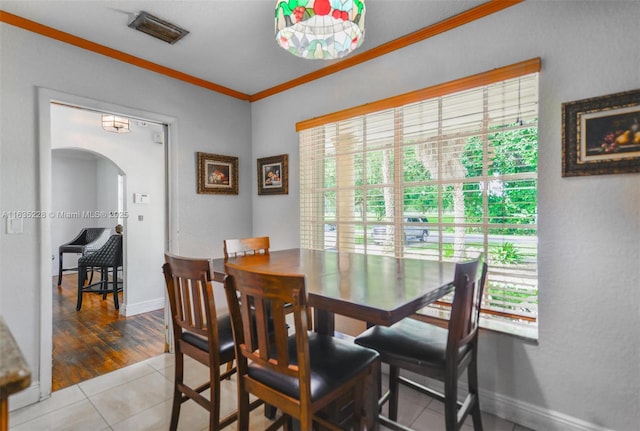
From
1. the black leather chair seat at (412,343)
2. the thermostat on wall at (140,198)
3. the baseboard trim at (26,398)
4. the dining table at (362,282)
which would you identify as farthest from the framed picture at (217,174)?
the black leather chair seat at (412,343)

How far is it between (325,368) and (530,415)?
144 cm

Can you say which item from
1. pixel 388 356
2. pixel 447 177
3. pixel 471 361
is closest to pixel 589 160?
pixel 447 177

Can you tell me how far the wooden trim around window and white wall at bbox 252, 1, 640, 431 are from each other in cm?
6

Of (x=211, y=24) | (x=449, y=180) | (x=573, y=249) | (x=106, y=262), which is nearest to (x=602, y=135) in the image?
(x=573, y=249)

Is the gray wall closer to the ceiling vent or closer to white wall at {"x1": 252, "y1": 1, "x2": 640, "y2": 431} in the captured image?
white wall at {"x1": 252, "y1": 1, "x2": 640, "y2": 431}

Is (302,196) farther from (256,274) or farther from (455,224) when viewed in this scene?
(256,274)

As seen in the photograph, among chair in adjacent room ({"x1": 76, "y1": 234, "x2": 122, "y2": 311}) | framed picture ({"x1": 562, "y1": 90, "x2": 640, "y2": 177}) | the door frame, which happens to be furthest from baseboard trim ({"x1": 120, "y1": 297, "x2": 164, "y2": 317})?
framed picture ({"x1": 562, "y1": 90, "x2": 640, "y2": 177})

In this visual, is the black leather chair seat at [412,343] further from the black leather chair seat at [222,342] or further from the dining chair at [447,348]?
the black leather chair seat at [222,342]

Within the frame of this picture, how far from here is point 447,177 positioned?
2.24m

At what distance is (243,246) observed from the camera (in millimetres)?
2508

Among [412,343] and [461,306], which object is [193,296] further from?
[461,306]

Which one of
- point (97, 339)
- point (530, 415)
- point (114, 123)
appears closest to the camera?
point (530, 415)

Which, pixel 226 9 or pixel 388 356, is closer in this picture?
pixel 388 356

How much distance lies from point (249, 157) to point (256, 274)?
2.69 m
